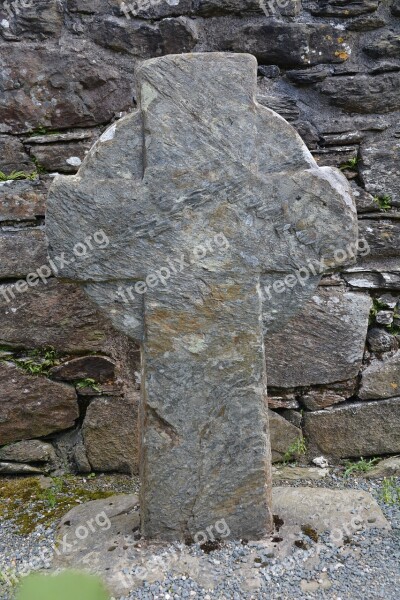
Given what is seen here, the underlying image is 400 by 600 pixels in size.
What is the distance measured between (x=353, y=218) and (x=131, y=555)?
142cm

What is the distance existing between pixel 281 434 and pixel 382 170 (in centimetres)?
144

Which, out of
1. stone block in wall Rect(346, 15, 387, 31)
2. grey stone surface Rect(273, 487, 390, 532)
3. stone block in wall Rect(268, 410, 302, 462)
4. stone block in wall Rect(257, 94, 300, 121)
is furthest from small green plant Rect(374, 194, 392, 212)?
grey stone surface Rect(273, 487, 390, 532)

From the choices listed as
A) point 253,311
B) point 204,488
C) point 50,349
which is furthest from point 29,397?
point 253,311

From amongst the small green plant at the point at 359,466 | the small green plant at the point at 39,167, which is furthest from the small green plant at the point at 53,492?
the small green plant at the point at 39,167

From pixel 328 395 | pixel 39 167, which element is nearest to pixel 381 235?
pixel 328 395

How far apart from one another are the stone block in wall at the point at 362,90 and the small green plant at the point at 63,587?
2430 mm

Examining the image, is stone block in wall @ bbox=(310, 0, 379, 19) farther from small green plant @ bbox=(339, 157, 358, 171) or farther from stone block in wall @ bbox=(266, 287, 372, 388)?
stone block in wall @ bbox=(266, 287, 372, 388)

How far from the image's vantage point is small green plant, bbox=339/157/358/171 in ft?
10.1

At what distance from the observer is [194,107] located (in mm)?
2111

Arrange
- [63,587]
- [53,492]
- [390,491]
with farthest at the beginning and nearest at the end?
[53,492], [390,491], [63,587]

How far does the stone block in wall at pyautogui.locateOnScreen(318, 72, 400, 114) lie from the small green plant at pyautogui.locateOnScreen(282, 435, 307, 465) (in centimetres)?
173

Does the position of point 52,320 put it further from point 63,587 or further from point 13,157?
point 63,587

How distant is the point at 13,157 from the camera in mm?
2973

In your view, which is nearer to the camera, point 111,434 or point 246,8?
point 246,8
